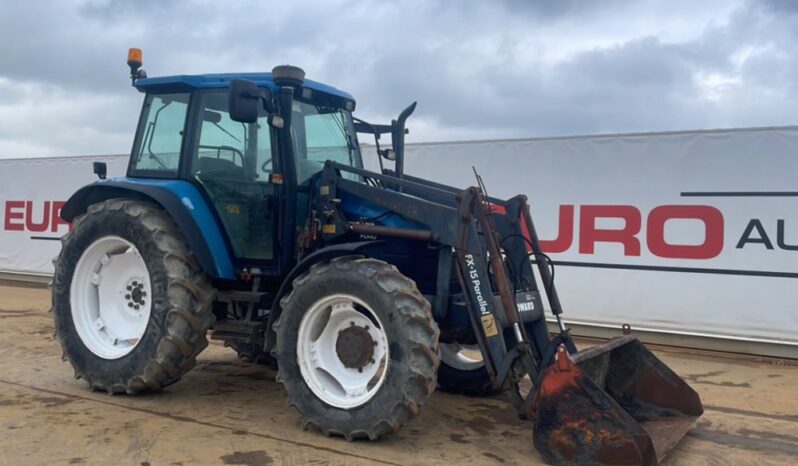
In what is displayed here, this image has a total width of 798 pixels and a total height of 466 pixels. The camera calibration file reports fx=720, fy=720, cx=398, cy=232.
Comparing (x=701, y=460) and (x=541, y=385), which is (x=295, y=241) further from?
(x=701, y=460)

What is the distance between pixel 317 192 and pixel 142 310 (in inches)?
70.0

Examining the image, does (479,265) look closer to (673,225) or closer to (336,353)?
(336,353)

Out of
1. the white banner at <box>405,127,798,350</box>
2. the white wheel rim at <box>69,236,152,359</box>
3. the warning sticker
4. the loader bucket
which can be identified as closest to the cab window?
the white wheel rim at <box>69,236,152,359</box>

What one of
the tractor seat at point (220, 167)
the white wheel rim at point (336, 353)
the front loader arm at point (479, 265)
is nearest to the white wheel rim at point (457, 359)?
the front loader arm at point (479, 265)

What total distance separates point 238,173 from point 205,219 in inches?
17.8

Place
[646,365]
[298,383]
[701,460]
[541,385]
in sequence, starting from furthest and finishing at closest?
[646,365] → [298,383] → [701,460] → [541,385]

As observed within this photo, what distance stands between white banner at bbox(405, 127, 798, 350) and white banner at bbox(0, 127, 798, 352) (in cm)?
1

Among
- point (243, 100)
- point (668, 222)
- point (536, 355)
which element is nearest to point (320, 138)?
point (243, 100)

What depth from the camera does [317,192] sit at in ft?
18.3

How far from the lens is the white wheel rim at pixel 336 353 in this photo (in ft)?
15.6

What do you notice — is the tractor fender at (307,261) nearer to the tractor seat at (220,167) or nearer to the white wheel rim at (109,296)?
the tractor seat at (220,167)

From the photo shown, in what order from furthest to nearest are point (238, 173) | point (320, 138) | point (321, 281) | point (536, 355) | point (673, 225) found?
point (673, 225), point (320, 138), point (238, 173), point (536, 355), point (321, 281)

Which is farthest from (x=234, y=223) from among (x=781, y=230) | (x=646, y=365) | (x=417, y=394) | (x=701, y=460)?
(x=781, y=230)

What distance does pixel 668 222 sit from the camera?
8.84 meters
